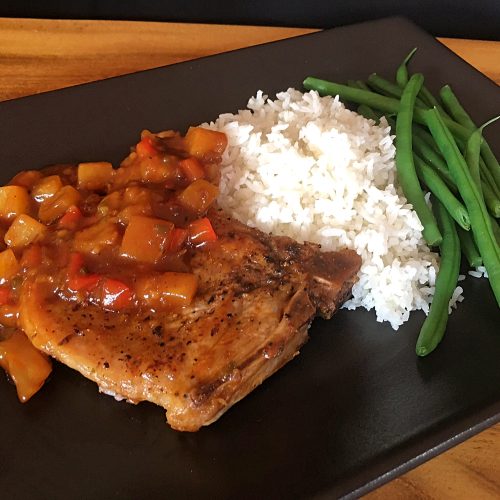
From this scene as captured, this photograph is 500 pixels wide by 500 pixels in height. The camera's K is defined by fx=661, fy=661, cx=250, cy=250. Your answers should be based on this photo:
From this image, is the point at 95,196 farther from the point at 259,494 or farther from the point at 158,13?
the point at 158,13

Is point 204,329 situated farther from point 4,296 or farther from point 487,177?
point 487,177

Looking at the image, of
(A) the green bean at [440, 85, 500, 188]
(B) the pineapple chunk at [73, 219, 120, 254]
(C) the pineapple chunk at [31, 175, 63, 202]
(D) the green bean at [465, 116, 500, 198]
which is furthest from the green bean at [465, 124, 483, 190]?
(C) the pineapple chunk at [31, 175, 63, 202]

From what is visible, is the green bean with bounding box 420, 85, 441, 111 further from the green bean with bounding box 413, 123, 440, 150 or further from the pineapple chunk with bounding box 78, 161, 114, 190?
the pineapple chunk with bounding box 78, 161, 114, 190

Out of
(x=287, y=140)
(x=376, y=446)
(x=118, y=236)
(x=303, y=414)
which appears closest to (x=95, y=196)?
(x=118, y=236)

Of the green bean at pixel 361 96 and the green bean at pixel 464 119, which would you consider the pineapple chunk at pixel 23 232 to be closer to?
the green bean at pixel 361 96

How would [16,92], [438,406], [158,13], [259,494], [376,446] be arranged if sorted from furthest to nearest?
1. [158,13]
2. [16,92]
3. [438,406]
4. [376,446]
5. [259,494]

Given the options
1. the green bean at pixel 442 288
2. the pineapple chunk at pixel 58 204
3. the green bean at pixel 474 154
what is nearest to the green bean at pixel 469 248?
the green bean at pixel 442 288

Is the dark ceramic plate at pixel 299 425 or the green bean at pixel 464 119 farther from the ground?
the green bean at pixel 464 119
